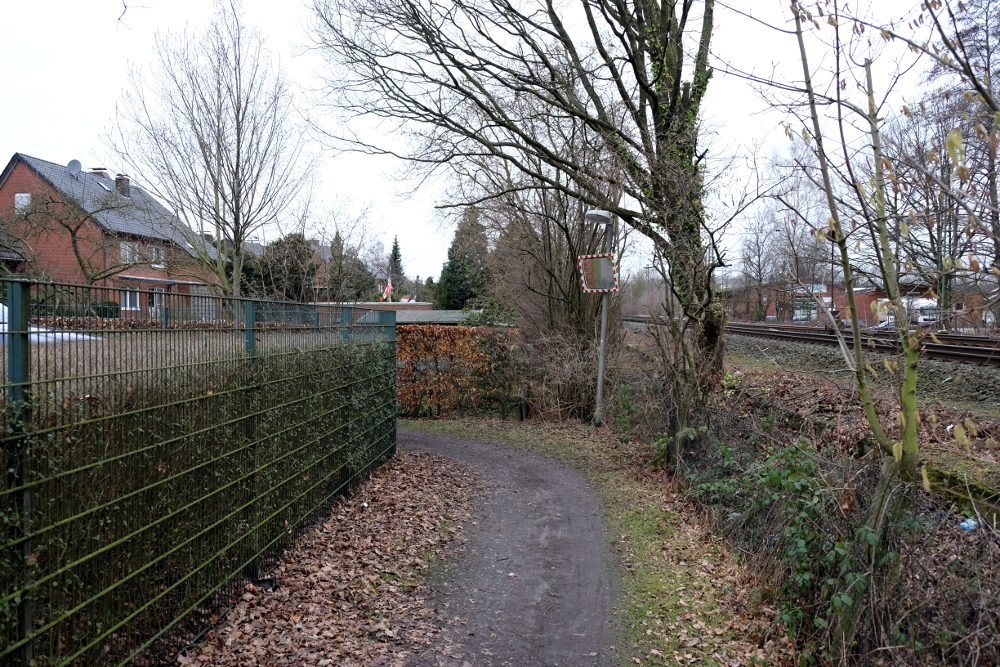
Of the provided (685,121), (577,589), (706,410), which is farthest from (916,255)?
(685,121)

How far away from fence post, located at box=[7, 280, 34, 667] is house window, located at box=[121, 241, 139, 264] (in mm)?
14542

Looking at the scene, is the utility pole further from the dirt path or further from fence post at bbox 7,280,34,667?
fence post at bbox 7,280,34,667

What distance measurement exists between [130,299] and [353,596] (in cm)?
289

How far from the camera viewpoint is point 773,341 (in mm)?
16906

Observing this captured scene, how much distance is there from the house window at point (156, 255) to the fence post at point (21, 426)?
14971 millimetres

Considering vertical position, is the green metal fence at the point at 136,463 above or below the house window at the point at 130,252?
below

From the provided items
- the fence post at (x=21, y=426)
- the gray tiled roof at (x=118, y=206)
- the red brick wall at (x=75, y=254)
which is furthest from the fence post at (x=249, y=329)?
the gray tiled roof at (x=118, y=206)

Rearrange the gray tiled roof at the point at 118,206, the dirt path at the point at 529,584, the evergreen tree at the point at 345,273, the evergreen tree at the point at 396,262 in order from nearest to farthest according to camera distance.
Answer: the dirt path at the point at 529,584
the gray tiled roof at the point at 118,206
the evergreen tree at the point at 345,273
the evergreen tree at the point at 396,262

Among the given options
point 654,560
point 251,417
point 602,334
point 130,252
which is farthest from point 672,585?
point 130,252

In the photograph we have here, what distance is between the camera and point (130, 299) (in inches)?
142

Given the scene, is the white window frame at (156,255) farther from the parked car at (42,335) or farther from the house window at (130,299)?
the parked car at (42,335)

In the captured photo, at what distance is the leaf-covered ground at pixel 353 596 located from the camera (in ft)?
13.9

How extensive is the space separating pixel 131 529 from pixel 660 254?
25.7 ft

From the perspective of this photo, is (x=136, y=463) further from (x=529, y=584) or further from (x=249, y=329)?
(x=529, y=584)
